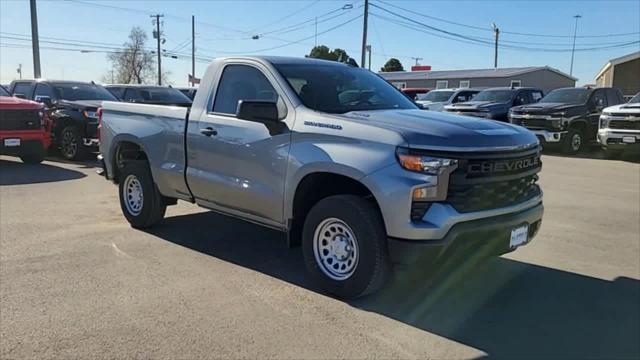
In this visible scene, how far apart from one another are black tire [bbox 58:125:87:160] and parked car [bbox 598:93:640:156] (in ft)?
42.8

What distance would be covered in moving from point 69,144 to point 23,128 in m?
1.61

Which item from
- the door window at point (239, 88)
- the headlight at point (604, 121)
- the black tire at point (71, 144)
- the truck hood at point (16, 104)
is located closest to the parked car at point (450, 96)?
the headlight at point (604, 121)

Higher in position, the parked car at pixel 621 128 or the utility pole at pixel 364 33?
the utility pole at pixel 364 33

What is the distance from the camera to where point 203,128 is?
557 centimetres

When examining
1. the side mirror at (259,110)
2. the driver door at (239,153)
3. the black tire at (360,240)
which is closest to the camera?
the black tire at (360,240)

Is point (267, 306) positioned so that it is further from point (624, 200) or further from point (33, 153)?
point (33, 153)

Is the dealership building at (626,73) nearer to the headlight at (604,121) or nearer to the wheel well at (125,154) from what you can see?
the headlight at (604,121)

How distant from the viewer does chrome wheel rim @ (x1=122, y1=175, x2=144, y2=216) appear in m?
6.66

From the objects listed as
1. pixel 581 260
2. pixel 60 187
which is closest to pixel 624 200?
pixel 581 260

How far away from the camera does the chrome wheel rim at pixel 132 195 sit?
21.9 feet

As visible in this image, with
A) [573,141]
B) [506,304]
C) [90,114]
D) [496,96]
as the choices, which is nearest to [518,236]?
[506,304]

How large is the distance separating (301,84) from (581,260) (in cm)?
332

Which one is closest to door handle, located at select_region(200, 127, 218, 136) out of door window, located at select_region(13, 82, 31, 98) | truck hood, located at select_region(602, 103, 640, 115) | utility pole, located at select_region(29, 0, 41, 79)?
door window, located at select_region(13, 82, 31, 98)

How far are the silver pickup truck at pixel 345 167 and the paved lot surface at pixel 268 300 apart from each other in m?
0.47
